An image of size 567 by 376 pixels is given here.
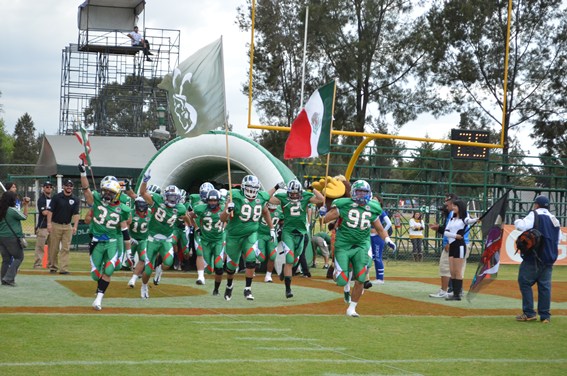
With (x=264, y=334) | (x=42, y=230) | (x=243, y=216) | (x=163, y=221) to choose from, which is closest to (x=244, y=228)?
(x=243, y=216)

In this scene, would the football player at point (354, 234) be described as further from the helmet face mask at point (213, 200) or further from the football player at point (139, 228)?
the football player at point (139, 228)

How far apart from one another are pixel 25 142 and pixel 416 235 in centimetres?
8140

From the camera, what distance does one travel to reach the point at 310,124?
49.2 feet

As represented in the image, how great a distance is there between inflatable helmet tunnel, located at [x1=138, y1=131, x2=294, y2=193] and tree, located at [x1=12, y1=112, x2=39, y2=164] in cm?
6771

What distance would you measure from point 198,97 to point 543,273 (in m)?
6.13

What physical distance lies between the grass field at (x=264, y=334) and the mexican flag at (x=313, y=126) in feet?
8.06

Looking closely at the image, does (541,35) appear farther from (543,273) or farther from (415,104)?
(543,273)

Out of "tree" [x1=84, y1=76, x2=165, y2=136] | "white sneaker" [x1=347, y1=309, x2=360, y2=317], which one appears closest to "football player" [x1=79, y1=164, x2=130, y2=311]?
"white sneaker" [x1=347, y1=309, x2=360, y2=317]

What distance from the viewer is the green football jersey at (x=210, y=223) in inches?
557

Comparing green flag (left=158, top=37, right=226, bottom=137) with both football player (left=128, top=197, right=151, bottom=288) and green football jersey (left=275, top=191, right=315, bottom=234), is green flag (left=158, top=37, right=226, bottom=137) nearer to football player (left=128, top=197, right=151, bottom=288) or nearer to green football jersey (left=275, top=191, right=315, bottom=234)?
football player (left=128, top=197, right=151, bottom=288)

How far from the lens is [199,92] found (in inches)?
568

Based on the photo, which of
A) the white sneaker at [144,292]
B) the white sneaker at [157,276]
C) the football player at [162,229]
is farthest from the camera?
the white sneaker at [157,276]

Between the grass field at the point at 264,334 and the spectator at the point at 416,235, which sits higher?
the spectator at the point at 416,235

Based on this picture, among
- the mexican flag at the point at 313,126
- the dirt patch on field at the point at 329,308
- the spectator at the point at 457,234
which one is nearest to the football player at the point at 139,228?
the dirt patch on field at the point at 329,308
